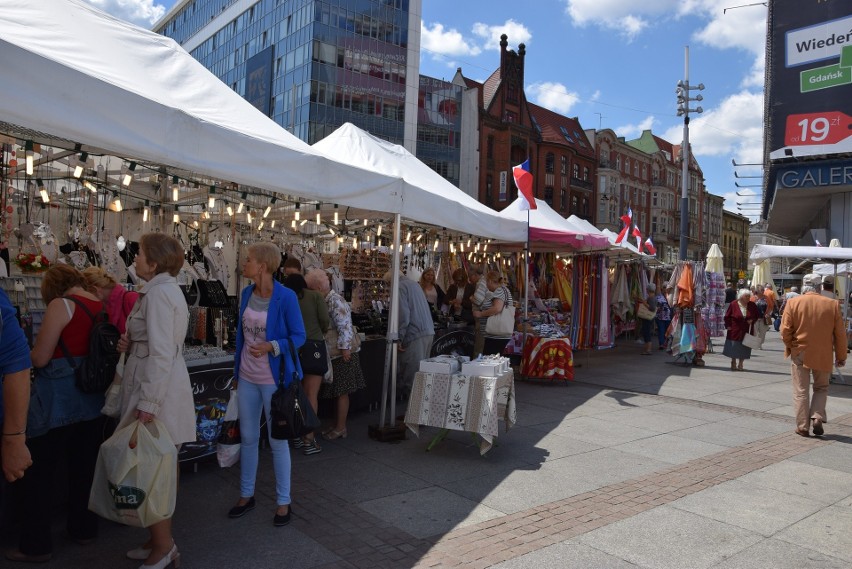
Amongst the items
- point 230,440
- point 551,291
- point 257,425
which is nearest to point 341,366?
point 230,440

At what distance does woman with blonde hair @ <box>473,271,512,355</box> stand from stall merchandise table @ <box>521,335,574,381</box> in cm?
77

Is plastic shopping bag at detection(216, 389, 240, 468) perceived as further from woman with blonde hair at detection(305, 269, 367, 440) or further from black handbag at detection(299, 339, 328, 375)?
woman with blonde hair at detection(305, 269, 367, 440)

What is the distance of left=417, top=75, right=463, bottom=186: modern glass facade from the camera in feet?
146

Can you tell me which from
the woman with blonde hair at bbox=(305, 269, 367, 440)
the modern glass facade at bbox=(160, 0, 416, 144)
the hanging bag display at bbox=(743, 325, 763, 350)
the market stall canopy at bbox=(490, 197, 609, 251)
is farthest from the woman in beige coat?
the modern glass facade at bbox=(160, 0, 416, 144)

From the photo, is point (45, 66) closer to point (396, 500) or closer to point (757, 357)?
point (396, 500)

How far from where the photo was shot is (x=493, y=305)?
8.41 m

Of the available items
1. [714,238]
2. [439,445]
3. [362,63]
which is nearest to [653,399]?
[439,445]

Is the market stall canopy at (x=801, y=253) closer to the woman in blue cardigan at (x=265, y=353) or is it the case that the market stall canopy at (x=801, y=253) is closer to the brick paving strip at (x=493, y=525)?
the brick paving strip at (x=493, y=525)

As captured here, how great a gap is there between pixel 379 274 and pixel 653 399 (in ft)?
14.3

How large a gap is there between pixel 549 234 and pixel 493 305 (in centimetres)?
233

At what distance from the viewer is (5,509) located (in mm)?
3621

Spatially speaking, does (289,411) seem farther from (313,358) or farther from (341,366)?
(341,366)

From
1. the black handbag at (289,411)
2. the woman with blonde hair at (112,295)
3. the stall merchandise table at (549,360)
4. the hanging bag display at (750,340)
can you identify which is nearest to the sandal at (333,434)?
the black handbag at (289,411)

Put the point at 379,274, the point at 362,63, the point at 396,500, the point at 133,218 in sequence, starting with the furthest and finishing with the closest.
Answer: the point at 362,63, the point at 379,274, the point at 133,218, the point at 396,500
